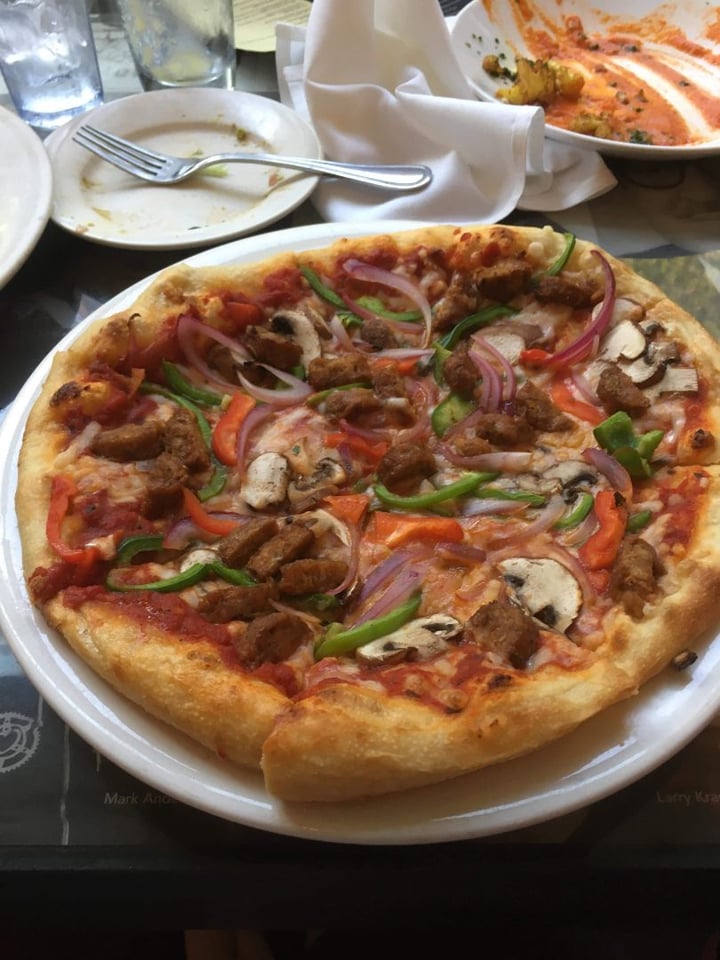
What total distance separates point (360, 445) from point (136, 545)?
650 mm

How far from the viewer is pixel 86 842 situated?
5.88 feet

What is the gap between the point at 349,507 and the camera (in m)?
2.17

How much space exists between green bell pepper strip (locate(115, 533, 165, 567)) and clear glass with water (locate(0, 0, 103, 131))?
8.05ft

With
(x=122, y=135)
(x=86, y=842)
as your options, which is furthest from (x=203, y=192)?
(x=86, y=842)

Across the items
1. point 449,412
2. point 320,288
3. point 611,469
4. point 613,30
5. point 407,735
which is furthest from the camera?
point 613,30

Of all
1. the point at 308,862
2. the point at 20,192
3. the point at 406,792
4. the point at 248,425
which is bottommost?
the point at 308,862

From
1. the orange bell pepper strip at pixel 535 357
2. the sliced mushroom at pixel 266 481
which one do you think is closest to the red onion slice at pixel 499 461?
the orange bell pepper strip at pixel 535 357

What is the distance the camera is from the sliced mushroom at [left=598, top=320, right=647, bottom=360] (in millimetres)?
2463

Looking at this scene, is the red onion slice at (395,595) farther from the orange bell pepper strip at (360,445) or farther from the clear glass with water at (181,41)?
the clear glass with water at (181,41)

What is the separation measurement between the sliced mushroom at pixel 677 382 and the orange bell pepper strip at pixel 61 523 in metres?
1.52

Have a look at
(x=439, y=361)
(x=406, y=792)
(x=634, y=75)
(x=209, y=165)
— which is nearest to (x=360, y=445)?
(x=439, y=361)

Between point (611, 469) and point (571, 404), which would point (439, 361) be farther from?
point (611, 469)

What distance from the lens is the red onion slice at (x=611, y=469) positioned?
7.10 feet

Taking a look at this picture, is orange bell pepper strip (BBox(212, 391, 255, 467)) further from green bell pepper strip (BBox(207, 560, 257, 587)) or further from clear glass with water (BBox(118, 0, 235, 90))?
clear glass with water (BBox(118, 0, 235, 90))
